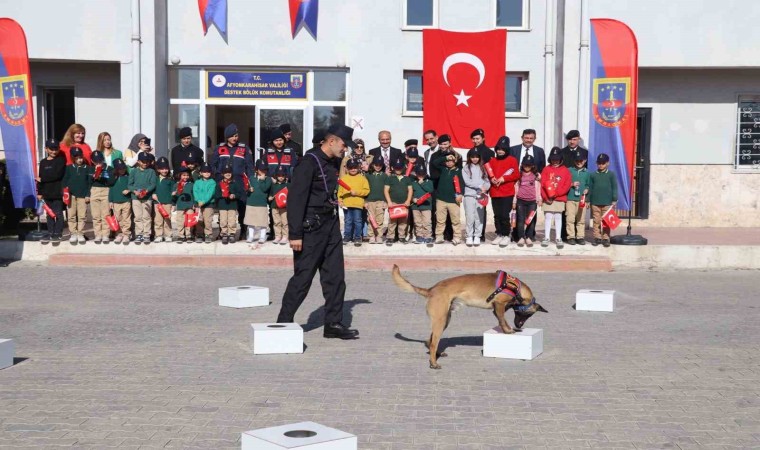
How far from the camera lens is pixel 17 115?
17.2m

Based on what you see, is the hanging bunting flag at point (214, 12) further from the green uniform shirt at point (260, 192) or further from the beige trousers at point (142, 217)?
the beige trousers at point (142, 217)

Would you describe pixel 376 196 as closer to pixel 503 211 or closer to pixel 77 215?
pixel 503 211

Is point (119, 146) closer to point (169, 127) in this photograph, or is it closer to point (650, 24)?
point (169, 127)

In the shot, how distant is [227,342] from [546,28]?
45.9 ft

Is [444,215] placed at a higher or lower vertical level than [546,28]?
lower

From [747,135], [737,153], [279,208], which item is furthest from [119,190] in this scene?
[747,135]

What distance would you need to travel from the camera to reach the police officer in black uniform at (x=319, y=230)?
969cm

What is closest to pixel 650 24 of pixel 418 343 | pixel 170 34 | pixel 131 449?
pixel 170 34

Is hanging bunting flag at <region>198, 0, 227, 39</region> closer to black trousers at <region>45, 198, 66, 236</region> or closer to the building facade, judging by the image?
the building facade

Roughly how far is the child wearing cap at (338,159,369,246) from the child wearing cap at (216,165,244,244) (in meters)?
1.90

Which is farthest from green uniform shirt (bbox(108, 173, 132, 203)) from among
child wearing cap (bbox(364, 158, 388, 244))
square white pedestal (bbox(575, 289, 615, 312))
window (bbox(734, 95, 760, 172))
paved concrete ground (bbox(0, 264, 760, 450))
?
window (bbox(734, 95, 760, 172))

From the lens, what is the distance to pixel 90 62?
854 inches

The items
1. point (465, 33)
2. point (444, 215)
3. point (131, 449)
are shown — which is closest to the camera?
point (131, 449)

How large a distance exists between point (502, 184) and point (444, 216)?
118 centimetres
